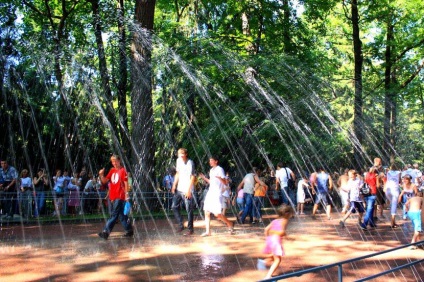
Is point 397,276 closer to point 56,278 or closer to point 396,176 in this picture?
point 56,278

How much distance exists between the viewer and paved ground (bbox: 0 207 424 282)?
721 centimetres

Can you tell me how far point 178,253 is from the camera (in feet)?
29.0

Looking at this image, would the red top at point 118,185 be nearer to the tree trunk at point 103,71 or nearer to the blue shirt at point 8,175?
the blue shirt at point 8,175

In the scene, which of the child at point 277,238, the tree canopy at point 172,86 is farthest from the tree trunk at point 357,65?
the child at point 277,238

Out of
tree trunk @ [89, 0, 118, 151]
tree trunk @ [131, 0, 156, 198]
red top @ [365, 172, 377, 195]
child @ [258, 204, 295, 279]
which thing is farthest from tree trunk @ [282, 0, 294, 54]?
child @ [258, 204, 295, 279]

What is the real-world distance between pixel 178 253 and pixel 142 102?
804 cm

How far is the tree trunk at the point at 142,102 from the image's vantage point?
16.2m

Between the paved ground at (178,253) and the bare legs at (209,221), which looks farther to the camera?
the bare legs at (209,221)

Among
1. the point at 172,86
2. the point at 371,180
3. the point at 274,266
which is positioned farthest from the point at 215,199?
the point at 172,86

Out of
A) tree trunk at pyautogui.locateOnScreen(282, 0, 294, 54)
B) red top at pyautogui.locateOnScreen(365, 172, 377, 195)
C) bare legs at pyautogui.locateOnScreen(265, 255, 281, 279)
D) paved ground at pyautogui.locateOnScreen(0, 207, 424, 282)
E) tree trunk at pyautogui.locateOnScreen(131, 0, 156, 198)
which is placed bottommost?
paved ground at pyautogui.locateOnScreen(0, 207, 424, 282)

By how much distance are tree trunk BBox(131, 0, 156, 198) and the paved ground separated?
3.73 meters

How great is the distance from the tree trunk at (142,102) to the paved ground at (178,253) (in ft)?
12.3

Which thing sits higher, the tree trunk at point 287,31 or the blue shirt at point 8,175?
the tree trunk at point 287,31

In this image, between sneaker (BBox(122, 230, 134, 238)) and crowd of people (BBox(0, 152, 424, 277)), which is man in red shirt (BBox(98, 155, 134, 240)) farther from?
sneaker (BBox(122, 230, 134, 238))
